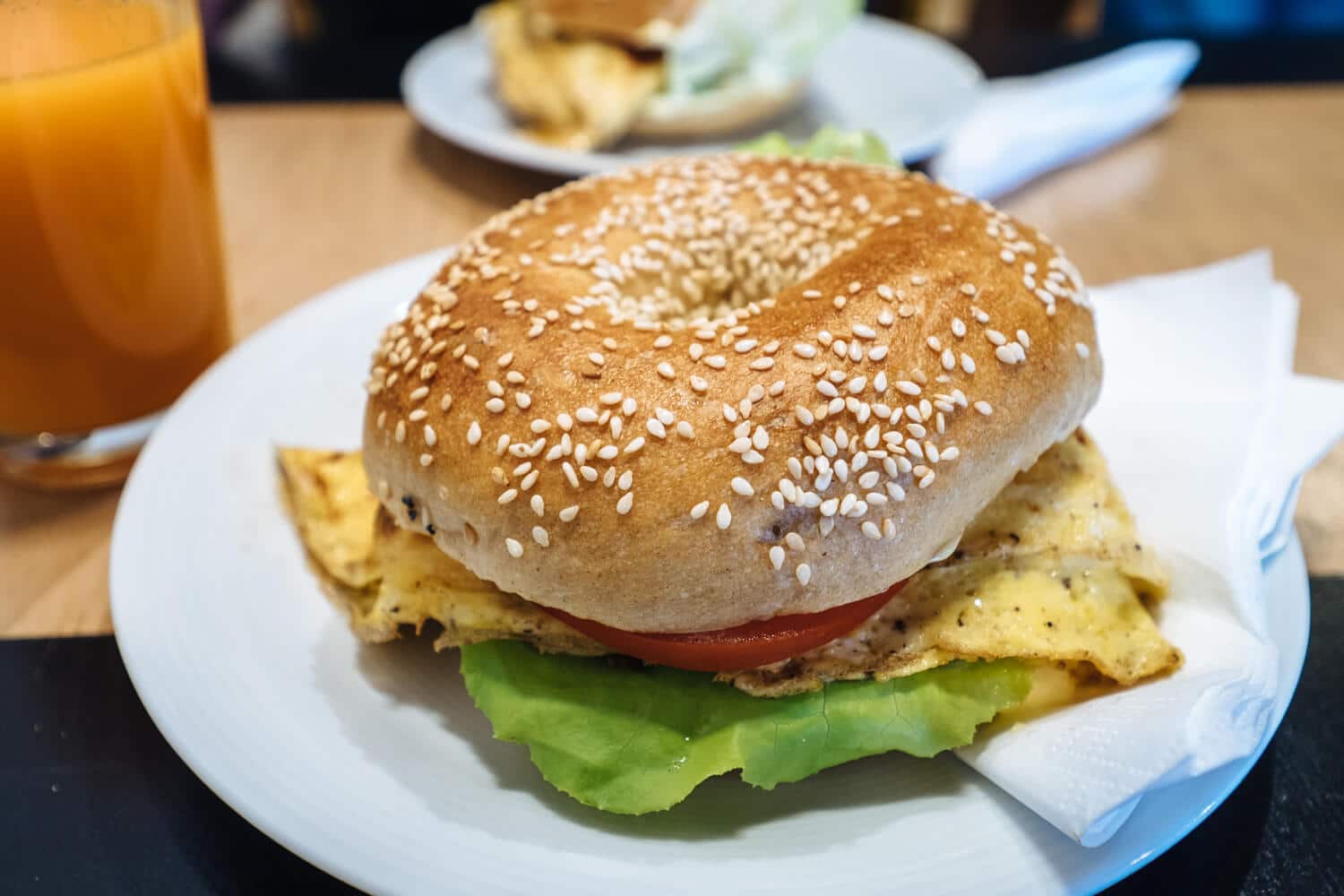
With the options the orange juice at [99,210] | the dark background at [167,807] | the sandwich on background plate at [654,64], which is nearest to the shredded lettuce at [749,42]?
the sandwich on background plate at [654,64]

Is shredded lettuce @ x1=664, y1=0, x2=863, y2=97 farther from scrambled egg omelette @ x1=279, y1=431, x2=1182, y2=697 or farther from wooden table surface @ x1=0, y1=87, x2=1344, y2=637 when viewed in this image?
scrambled egg omelette @ x1=279, y1=431, x2=1182, y2=697

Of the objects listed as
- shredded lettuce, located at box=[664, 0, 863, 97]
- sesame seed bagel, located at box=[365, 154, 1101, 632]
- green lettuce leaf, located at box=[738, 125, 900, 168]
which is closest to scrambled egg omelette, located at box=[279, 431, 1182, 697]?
sesame seed bagel, located at box=[365, 154, 1101, 632]

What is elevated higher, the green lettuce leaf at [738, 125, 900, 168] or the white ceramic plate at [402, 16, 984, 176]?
the green lettuce leaf at [738, 125, 900, 168]

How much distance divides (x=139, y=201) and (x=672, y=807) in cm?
143

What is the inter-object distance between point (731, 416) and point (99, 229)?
4.15ft

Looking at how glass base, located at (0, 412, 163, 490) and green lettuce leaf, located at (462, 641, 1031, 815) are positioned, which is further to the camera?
glass base, located at (0, 412, 163, 490)

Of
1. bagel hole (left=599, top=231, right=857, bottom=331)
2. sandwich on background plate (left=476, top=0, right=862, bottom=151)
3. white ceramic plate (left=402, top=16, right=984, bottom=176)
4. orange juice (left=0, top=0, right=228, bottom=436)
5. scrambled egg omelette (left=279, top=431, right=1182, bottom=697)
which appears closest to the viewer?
scrambled egg omelette (left=279, top=431, right=1182, bottom=697)

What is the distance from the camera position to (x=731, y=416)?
51.6 inches

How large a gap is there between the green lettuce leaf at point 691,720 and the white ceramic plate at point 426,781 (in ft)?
0.15

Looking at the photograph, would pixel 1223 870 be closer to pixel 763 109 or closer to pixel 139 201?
pixel 139 201

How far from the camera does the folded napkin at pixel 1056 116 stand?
9.89 ft

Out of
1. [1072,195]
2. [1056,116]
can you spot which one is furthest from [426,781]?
[1056,116]

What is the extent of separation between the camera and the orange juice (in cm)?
178

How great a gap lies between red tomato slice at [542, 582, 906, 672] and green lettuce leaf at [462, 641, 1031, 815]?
45 mm
